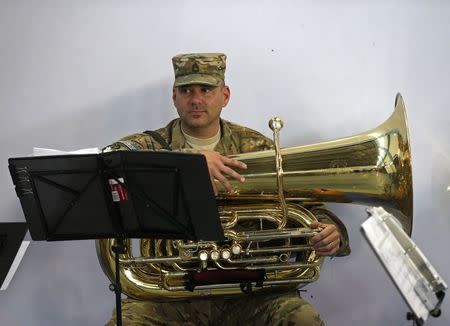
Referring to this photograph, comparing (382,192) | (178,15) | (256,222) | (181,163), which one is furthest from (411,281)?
(178,15)

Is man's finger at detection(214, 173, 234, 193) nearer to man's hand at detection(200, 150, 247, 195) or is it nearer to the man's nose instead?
man's hand at detection(200, 150, 247, 195)

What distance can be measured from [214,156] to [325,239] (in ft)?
1.87

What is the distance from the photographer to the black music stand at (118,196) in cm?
272

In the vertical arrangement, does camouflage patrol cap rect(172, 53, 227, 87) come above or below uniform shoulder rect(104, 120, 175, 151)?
above

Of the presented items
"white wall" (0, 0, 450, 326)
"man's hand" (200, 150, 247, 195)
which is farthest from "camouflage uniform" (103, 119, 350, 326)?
"white wall" (0, 0, 450, 326)

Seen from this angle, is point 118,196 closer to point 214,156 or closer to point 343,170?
point 214,156

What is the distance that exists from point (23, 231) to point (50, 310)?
0.68 m

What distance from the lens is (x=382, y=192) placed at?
3301 millimetres

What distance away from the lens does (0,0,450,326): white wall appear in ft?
13.5

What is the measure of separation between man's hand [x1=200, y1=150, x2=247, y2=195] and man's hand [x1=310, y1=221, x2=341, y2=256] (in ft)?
1.26

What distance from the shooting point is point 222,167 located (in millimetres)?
3172

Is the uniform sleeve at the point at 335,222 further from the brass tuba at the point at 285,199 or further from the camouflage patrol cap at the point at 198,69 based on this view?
the camouflage patrol cap at the point at 198,69

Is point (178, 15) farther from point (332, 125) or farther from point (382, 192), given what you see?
point (382, 192)

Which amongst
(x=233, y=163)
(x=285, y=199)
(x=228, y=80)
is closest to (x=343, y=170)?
(x=285, y=199)
